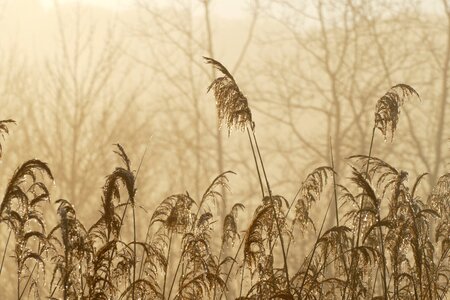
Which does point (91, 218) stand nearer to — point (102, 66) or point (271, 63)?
point (102, 66)

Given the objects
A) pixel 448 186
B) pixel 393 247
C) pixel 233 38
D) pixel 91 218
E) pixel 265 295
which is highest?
pixel 233 38

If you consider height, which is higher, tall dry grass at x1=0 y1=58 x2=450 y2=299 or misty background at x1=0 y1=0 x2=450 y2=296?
misty background at x1=0 y1=0 x2=450 y2=296

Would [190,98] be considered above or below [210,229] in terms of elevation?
above

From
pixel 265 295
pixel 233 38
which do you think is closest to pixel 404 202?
pixel 265 295

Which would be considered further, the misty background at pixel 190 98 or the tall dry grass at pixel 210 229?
the misty background at pixel 190 98

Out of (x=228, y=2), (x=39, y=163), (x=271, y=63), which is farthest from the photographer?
(x=228, y=2)

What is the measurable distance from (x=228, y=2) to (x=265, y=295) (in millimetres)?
44121

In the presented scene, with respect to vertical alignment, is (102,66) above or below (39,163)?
above

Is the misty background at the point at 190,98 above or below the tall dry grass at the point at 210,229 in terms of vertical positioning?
above

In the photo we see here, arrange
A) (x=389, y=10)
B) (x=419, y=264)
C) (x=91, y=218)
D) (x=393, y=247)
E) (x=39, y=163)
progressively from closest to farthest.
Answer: (x=39, y=163) → (x=419, y=264) → (x=393, y=247) → (x=91, y=218) → (x=389, y=10)

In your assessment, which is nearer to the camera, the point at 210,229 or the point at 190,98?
the point at 210,229

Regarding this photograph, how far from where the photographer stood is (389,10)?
Answer: 28750 millimetres

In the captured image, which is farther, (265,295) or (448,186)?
(448,186)

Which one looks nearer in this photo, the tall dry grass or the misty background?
the tall dry grass
